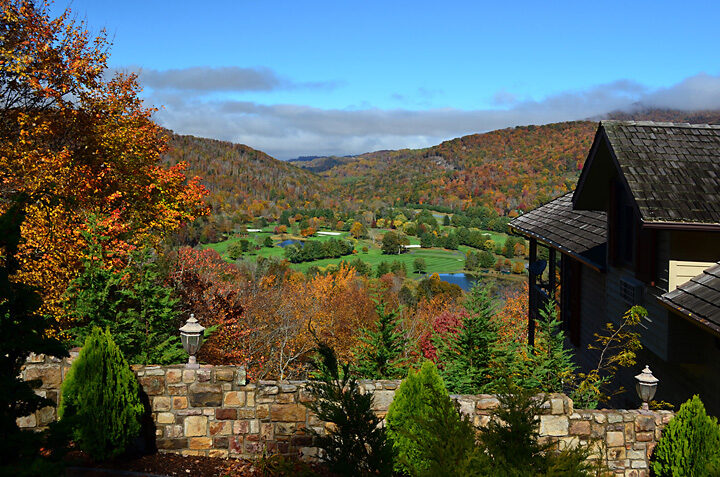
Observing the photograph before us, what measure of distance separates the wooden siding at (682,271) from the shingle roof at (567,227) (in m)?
2.86

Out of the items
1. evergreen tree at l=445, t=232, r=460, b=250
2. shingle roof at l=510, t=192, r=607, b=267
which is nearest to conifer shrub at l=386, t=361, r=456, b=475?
shingle roof at l=510, t=192, r=607, b=267

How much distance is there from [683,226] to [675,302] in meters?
1.08

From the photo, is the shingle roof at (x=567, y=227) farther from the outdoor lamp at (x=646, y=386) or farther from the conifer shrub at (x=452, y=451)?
the conifer shrub at (x=452, y=451)

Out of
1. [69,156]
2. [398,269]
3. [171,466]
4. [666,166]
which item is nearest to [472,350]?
[666,166]

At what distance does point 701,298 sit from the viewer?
7043 millimetres

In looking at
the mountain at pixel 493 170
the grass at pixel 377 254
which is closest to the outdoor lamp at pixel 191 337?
the grass at pixel 377 254

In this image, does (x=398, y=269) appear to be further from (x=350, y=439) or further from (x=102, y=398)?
(x=350, y=439)

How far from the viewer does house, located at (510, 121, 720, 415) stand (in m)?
7.46

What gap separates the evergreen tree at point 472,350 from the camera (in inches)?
394

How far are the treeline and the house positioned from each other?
2763 inches

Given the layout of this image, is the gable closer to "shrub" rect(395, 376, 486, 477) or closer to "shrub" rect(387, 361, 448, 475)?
"shrub" rect(387, 361, 448, 475)


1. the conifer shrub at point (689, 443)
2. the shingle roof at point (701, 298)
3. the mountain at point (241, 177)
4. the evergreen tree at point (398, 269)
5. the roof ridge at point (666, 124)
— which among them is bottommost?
the evergreen tree at point (398, 269)

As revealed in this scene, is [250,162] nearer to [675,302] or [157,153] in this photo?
[157,153]

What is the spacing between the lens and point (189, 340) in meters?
8.18
